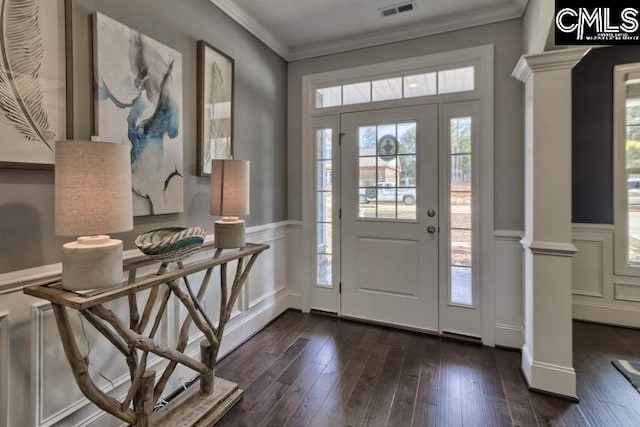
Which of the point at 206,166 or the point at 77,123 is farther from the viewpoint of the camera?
the point at 206,166

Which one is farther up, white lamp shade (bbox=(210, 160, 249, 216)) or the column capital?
the column capital

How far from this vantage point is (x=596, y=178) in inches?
119

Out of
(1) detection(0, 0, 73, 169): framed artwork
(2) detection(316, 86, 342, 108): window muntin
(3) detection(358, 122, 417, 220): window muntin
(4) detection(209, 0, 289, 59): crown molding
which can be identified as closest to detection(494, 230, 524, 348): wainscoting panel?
(3) detection(358, 122, 417, 220): window muntin

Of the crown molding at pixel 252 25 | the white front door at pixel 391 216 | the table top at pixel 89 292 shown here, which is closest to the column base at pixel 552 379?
the white front door at pixel 391 216

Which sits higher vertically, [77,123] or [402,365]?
[77,123]

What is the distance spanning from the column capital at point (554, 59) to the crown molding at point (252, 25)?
2.03 m

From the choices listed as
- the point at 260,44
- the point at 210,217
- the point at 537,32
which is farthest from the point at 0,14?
the point at 537,32

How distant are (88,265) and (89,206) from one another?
0.20 meters

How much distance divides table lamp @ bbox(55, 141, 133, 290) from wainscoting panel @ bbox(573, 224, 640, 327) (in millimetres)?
3776

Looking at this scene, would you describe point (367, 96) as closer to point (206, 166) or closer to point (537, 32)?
point (537, 32)

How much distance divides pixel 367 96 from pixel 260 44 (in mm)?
1061

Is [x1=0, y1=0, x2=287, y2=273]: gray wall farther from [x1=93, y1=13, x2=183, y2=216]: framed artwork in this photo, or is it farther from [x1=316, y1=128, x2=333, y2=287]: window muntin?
[x1=316, y1=128, x2=333, y2=287]: window muntin

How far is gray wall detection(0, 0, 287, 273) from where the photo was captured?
1.29 m

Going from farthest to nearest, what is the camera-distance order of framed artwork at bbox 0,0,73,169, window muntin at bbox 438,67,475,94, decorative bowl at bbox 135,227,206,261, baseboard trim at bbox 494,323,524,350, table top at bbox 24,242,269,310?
window muntin at bbox 438,67,475,94, baseboard trim at bbox 494,323,524,350, decorative bowl at bbox 135,227,206,261, framed artwork at bbox 0,0,73,169, table top at bbox 24,242,269,310
